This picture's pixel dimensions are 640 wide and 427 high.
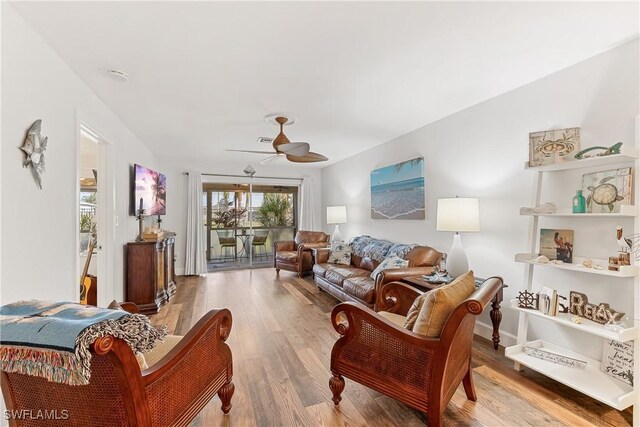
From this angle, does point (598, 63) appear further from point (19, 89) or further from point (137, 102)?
point (137, 102)

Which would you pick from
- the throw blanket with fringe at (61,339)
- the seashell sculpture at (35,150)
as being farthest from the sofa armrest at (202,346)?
the seashell sculpture at (35,150)

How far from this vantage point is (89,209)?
14.5 feet

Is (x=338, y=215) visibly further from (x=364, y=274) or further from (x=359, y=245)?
(x=364, y=274)

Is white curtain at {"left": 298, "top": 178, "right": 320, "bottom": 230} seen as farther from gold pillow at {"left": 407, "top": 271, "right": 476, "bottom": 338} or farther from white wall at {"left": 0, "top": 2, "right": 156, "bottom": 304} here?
gold pillow at {"left": 407, "top": 271, "right": 476, "bottom": 338}

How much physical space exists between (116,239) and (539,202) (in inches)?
169

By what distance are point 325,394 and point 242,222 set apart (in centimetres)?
523

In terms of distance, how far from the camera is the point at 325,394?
2.00 meters

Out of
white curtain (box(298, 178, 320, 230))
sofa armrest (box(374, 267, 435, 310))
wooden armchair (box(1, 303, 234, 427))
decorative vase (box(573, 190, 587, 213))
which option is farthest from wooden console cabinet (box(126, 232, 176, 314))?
decorative vase (box(573, 190, 587, 213))

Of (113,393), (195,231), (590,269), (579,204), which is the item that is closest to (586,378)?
(590,269)

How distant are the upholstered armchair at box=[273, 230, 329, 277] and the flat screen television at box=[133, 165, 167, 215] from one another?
229 cm

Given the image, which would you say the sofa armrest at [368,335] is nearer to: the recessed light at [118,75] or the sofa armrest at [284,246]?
the recessed light at [118,75]

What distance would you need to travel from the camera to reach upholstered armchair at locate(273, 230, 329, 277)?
552 cm

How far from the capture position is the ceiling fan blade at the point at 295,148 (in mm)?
3008

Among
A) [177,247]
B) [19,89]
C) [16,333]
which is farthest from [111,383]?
[177,247]
